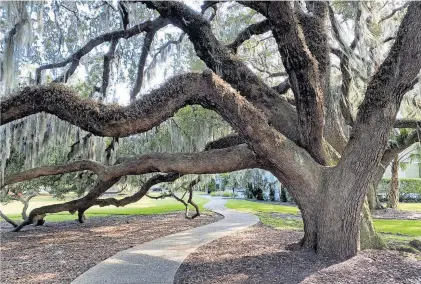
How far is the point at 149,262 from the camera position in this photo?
22.1ft

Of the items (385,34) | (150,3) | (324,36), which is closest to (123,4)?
(150,3)

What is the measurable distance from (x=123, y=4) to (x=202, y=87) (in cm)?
272

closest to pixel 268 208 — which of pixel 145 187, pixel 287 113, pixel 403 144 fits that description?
pixel 145 187

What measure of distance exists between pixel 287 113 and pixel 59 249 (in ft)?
19.2

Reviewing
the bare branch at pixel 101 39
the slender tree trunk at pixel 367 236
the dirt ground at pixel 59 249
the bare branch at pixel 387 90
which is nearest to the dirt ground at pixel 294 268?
the slender tree trunk at pixel 367 236

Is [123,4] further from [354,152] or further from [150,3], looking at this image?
[354,152]

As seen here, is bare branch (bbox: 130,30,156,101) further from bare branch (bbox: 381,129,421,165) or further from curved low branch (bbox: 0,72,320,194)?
bare branch (bbox: 381,129,421,165)

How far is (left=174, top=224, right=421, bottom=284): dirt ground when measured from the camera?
479 centimetres

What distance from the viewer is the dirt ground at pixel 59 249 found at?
20.3ft

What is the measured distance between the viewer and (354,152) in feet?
18.1

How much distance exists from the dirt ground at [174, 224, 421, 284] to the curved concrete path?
0.93 feet

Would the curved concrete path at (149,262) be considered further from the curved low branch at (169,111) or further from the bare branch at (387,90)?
the bare branch at (387,90)

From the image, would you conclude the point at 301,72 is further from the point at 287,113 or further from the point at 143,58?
the point at 143,58

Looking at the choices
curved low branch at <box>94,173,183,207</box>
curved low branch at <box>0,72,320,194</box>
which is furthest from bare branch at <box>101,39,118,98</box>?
curved low branch at <box>0,72,320,194</box>
